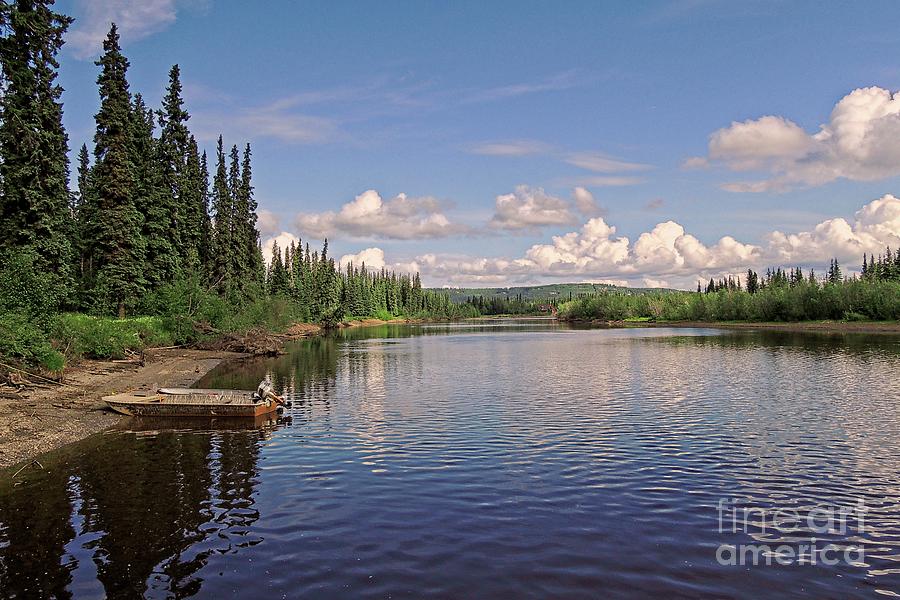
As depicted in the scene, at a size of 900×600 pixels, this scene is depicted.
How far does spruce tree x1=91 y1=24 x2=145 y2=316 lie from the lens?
5603 cm

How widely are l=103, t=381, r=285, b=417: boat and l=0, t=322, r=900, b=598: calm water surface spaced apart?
3.80 feet

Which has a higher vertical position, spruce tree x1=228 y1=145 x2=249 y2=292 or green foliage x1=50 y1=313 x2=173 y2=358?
spruce tree x1=228 y1=145 x2=249 y2=292

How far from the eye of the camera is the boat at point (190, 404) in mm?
28875

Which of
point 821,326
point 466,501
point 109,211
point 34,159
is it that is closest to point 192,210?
point 109,211

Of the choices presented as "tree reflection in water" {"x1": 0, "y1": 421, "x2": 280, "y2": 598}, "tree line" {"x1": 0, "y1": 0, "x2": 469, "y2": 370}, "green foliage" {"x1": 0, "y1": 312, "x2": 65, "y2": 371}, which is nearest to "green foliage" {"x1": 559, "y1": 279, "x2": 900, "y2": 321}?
"tree line" {"x1": 0, "y1": 0, "x2": 469, "y2": 370}

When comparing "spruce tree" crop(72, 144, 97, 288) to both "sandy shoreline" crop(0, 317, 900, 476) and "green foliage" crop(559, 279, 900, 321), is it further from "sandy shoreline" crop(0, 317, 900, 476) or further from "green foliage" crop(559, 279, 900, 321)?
"green foliage" crop(559, 279, 900, 321)

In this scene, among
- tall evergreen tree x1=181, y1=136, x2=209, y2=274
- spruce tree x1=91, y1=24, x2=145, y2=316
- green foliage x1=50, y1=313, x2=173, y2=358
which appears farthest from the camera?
tall evergreen tree x1=181, y1=136, x2=209, y2=274

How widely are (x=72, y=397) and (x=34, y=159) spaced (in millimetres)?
21141

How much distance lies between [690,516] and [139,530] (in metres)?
14.4

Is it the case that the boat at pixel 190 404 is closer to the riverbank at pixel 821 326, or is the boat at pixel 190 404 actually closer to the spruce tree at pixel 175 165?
the spruce tree at pixel 175 165

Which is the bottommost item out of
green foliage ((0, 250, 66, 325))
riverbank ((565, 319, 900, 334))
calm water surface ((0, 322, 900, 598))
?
calm water surface ((0, 322, 900, 598))

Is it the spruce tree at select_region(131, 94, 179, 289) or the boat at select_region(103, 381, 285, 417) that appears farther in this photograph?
the spruce tree at select_region(131, 94, 179, 289)

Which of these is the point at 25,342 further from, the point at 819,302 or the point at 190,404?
the point at 819,302

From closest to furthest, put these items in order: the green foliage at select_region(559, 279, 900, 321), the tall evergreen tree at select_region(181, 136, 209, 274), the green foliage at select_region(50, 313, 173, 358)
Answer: the green foliage at select_region(50, 313, 173, 358) → the tall evergreen tree at select_region(181, 136, 209, 274) → the green foliage at select_region(559, 279, 900, 321)
